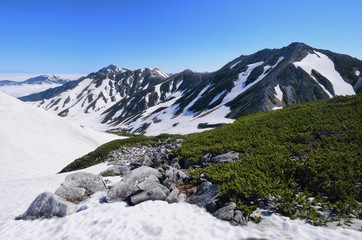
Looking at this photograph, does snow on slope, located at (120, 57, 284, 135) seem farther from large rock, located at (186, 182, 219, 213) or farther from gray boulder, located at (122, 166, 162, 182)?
large rock, located at (186, 182, 219, 213)

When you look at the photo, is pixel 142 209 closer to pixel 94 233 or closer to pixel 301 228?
pixel 94 233

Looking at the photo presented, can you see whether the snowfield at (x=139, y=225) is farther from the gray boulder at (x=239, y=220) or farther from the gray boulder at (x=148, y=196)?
the gray boulder at (x=148, y=196)

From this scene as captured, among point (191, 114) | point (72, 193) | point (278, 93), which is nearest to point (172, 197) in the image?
point (72, 193)

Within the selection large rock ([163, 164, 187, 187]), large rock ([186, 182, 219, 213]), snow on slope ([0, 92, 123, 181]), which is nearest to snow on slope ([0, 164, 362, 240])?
large rock ([186, 182, 219, 213])

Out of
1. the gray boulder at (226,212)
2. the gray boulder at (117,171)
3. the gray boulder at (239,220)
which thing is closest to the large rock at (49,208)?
the gray boulder at (226,212)

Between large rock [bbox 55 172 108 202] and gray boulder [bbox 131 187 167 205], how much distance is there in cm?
350

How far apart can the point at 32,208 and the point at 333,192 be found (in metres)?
13.8

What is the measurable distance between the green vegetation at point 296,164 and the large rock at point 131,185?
2.56m

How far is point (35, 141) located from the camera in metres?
37.9

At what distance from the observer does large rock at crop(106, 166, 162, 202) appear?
41.5 feet

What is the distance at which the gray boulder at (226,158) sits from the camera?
51.5 ft

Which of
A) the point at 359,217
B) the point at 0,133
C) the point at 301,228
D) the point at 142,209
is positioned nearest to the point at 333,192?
the point at 359,217

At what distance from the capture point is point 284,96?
91438 millimetres

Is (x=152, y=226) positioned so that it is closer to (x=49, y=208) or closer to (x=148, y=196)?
(x=148, y=196)
